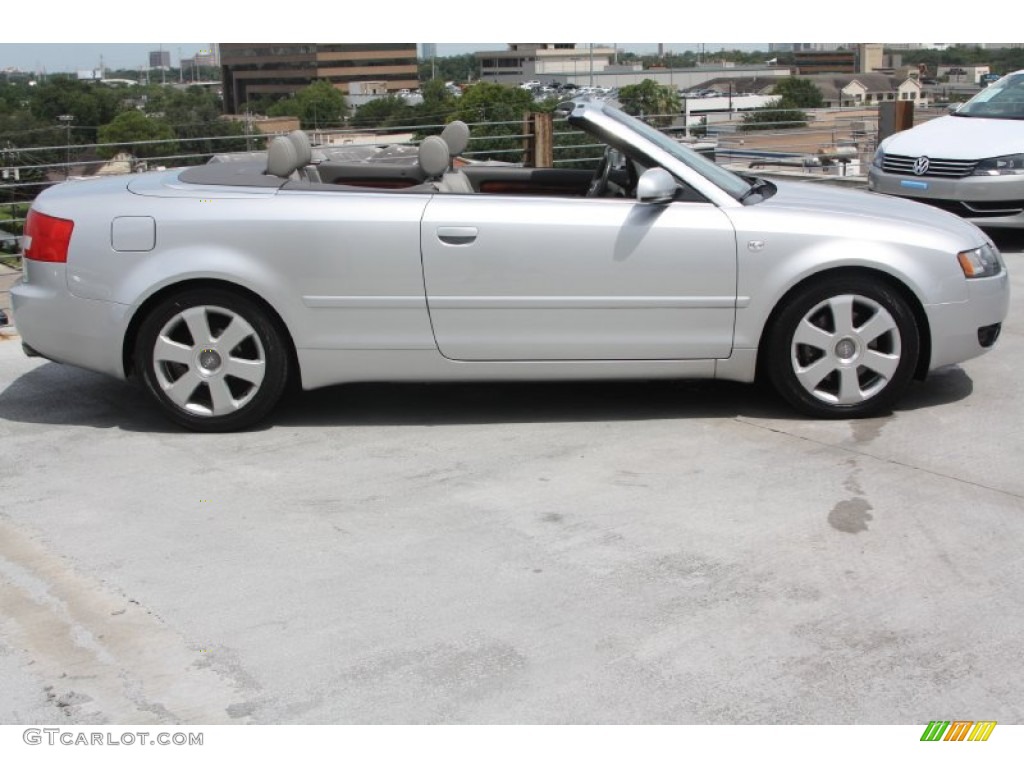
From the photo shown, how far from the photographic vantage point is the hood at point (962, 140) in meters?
10.0

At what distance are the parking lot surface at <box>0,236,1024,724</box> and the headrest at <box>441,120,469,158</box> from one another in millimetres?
1280

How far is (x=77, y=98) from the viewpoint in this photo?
2262 cm

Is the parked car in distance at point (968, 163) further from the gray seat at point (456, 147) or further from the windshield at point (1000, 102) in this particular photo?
the gray seat at point (456, 147)

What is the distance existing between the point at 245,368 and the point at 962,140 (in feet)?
23.5

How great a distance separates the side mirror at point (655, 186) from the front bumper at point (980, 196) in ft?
16.7

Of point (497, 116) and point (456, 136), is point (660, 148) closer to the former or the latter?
point (456, 136)

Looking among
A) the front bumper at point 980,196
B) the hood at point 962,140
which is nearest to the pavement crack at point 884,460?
the front bumper at point 980,196

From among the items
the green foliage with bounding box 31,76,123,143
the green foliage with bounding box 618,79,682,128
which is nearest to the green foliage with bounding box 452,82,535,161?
the green foliage with bounding box 618,79,682,128

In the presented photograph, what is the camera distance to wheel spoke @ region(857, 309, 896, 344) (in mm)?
5500

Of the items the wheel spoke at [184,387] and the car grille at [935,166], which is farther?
the car grille at [935,166]

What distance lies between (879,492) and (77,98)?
20.9 metres

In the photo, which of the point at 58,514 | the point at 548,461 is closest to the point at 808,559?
the point at 548,461

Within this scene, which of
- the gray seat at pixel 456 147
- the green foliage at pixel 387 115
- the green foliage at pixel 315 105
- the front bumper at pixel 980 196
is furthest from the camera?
the green foliage at pixel 315 105

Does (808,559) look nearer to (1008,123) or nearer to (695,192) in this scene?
(695,192)
